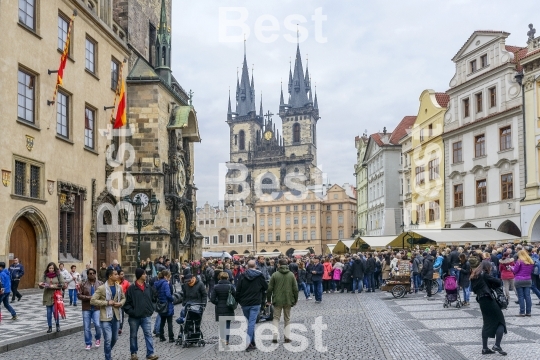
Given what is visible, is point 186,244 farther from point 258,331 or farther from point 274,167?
point 274,167

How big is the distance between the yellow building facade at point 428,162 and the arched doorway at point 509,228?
6.67 meters

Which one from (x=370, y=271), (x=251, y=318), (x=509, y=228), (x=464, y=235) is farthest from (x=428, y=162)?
(x=251, y=318)

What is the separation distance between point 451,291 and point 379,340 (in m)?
6.82

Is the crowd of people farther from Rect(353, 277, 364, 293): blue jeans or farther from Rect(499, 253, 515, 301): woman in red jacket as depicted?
Rect(353, 277, 364, 293): blue jeans

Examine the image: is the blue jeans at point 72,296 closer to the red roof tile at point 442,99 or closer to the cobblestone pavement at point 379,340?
the cobblestone pavement at point 379,340

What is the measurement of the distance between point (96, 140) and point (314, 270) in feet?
33.6

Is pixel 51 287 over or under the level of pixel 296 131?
under

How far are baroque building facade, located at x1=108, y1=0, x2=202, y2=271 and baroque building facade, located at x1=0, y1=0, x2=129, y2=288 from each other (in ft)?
8.02

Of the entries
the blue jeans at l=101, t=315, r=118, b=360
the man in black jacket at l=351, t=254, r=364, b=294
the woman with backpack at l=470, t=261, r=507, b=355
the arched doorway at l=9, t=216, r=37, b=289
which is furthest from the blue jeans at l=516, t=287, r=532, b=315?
the arched doorway at l=9, t=216, r=37, b=289

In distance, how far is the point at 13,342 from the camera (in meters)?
12.5

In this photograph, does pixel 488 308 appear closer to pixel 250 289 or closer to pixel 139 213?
pixel 250 289

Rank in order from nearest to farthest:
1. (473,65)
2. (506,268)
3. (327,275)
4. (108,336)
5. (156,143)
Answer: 1. (108,336)
2. (506,268)
3. (327,275)
4. (156,143)
5. (473,65)

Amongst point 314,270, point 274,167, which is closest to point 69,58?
point 314,270

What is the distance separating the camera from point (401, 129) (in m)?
61.2
